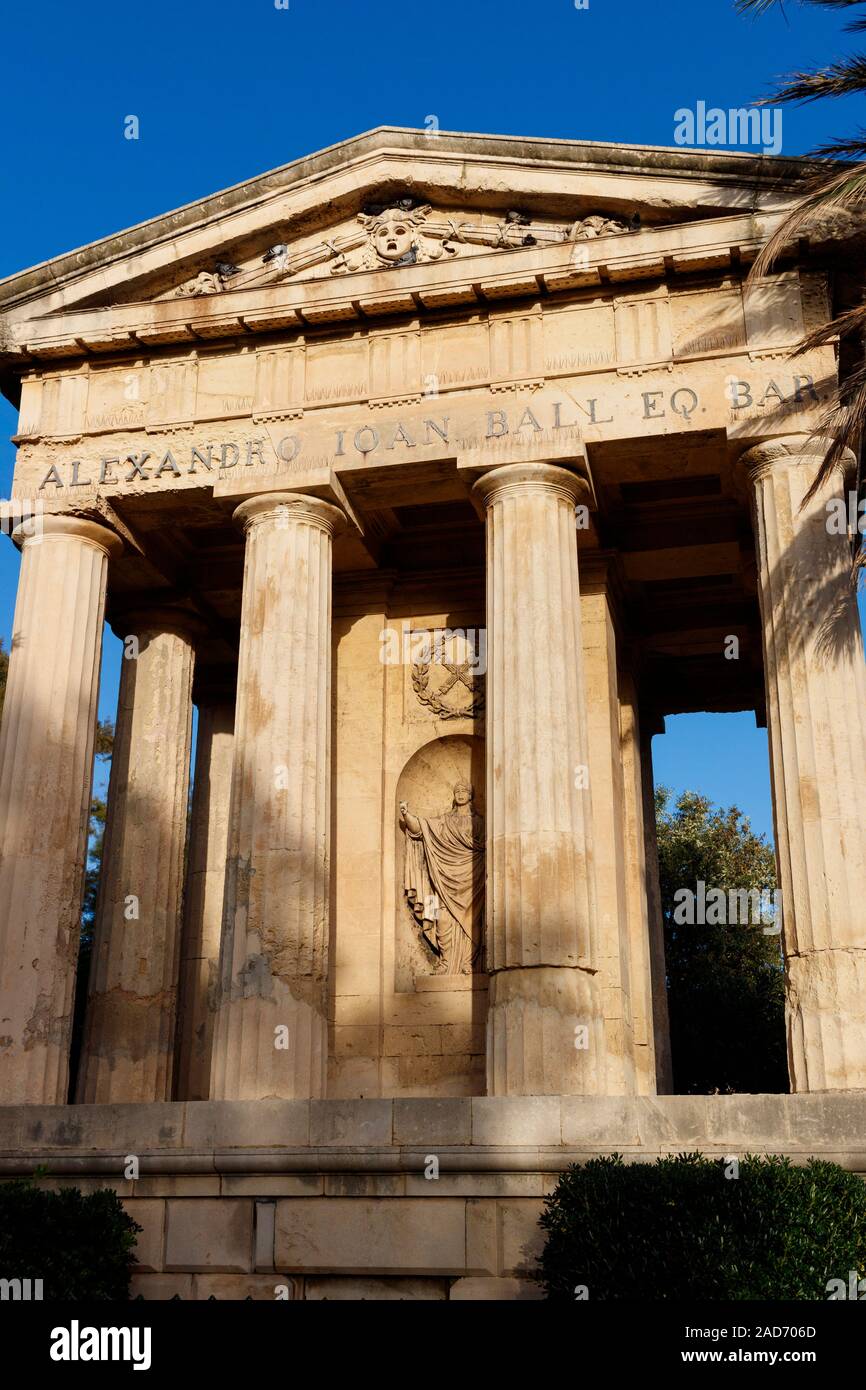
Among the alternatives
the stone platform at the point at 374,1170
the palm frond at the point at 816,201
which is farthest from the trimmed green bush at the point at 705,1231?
the palm frond at the point at 816,201

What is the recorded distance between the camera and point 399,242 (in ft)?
69.4

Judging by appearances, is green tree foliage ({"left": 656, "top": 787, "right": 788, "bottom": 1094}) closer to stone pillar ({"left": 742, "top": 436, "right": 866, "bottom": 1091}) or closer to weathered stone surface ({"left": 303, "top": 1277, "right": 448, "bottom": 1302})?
stone pillar ({"left": 742, "top": 436, "right": 866, "bottom": 1091})

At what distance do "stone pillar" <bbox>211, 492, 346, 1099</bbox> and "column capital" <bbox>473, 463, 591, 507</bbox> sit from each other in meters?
2.27

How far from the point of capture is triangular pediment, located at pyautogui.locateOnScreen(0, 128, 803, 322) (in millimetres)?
20000

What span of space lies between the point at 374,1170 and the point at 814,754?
22.7 feet

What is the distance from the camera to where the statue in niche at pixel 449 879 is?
21469mm

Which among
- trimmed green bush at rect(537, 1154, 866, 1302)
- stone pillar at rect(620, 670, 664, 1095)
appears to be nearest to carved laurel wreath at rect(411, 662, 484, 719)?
stone pillar at rect(620, 670, 664, 1095)

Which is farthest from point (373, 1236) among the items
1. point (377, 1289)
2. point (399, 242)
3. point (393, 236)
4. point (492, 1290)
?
point (393, 236)

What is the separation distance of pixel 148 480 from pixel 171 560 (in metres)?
2.61

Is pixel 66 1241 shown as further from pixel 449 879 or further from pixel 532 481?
pixel 532 481

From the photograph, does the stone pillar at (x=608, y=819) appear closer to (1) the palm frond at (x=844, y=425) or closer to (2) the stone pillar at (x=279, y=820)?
(2) the stone pillar at (x=279, y=820)
